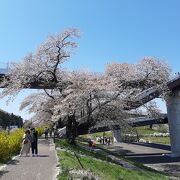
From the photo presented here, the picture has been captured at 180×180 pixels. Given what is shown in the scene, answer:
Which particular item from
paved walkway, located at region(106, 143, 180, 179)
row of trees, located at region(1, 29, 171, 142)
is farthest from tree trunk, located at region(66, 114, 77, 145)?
paved walkway, located at region(106, 143, 180, 179)

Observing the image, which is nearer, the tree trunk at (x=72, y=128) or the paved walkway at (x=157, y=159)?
the paved walkway at (x=157, y=159)

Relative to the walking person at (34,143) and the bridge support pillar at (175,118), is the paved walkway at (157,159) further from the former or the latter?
the walking person at (34,143)

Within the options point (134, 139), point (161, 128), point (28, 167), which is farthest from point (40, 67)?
point (161, 128)

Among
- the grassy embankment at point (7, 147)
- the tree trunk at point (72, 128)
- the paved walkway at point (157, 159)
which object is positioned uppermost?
the tree trunk at point (72, 128)

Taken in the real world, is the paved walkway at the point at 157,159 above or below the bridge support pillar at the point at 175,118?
below

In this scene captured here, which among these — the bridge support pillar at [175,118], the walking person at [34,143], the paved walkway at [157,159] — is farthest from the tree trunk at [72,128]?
the bridge support pillar at [175,118]

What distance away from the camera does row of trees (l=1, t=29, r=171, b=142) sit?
32.4m

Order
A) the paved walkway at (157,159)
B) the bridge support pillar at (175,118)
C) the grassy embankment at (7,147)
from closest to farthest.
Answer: the grassy embankment at (7,147), the paved walkway at (157,159), the bridge support pillar at (175,118)

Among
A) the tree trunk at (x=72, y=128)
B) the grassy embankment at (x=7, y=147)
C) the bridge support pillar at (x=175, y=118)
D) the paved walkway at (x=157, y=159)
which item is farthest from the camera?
the bridge support pillar at (x=175, y=118)

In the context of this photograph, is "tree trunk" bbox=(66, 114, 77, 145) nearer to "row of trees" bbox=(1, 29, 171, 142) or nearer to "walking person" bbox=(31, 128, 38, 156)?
"row of trees" bbox=(1, 29, 171, 142)

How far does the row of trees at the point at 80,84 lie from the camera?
32375 mm

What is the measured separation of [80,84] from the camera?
111ft

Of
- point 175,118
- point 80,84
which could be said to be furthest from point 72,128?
point 175,118

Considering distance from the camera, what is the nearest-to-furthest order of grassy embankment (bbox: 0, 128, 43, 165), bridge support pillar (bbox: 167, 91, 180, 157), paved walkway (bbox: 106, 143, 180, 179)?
grassy embankment (bbox: 0, 128, 43, 165) → paved walkway (bbox: 106, 143, 180, 179) → bridge support pillar (bbox: 167, 91, 180, 157)
